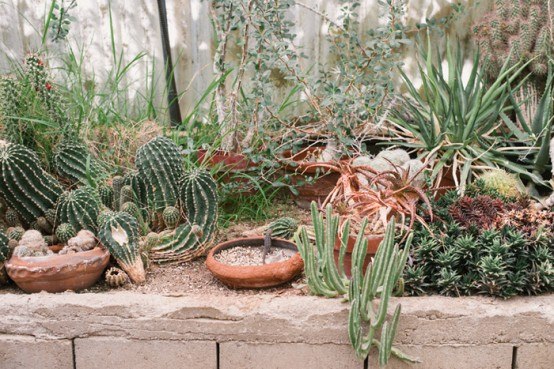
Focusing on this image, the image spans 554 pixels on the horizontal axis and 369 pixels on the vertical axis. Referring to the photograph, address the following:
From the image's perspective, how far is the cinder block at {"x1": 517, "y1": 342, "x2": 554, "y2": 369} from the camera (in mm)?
3057

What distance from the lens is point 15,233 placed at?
3553 mm

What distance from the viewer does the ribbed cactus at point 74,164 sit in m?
3.96

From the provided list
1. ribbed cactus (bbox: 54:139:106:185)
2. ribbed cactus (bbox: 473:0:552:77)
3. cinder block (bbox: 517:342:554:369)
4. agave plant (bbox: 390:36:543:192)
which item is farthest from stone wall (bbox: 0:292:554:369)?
ribbed cactus (bbox: 473:0:552:77)

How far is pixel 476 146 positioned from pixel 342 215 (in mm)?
1457

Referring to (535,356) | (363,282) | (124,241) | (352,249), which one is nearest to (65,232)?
(124,241)

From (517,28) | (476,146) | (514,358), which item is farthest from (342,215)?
(517,28)

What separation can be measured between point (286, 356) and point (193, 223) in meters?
0.97

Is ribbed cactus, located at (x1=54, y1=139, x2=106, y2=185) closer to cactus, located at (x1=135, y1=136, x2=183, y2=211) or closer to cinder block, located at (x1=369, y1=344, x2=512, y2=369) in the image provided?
cactus, located at (x1=135, y1=136, x2=183, y2=211)

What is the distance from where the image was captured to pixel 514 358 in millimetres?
3094

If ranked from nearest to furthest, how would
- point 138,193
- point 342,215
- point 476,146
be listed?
point 342,215
point 138,193
point 476,146

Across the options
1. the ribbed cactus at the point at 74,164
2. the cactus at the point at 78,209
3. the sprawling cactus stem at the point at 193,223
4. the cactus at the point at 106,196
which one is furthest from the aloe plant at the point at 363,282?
the ribbed cactus at the point at 74,164

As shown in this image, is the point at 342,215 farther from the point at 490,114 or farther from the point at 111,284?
the point at 490,114

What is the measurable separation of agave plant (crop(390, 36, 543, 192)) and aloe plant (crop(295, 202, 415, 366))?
49.1 inches

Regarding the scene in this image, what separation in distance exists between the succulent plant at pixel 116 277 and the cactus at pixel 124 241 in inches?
1.4
